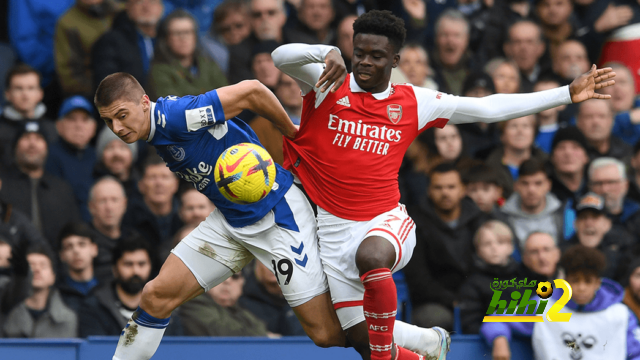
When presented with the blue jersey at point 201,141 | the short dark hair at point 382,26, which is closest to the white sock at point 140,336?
the blue jersey at point 201,141

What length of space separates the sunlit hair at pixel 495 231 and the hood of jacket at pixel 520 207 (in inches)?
16.1

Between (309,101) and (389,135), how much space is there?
0.50 meters

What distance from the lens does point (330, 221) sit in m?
5.32

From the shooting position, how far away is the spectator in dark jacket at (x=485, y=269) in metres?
6.41

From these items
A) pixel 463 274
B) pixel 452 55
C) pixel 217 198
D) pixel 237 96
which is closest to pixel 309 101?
pixel 237 96

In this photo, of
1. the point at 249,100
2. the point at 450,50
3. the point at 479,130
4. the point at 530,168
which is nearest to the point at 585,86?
the point at 249,100

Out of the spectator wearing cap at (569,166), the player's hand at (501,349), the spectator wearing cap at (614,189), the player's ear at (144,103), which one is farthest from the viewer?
the spectator wearing cap at (569,166)

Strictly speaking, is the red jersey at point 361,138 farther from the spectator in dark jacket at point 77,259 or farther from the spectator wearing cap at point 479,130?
the spectator wearing cap at point 479,130

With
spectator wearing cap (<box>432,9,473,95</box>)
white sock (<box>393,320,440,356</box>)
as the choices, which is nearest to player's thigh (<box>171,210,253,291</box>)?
white sock (<box>393,320,440,356</box>)

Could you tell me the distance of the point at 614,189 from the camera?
25.1 feet

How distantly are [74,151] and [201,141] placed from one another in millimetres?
2577

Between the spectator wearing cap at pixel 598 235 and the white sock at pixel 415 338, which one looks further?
the spectator wearing cap at pixel 598 235

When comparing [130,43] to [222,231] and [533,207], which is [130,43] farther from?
[533,207]

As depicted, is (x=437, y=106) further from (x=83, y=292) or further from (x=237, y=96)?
(x=83, y=292)
